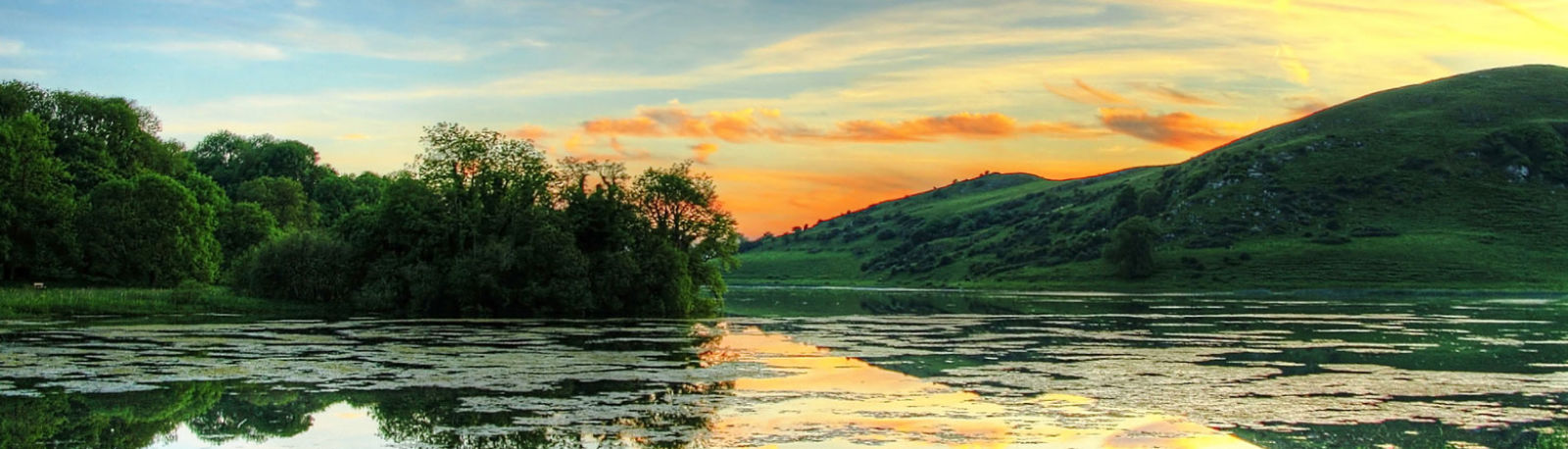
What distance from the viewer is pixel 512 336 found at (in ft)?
176

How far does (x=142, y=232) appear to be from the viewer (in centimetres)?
8744

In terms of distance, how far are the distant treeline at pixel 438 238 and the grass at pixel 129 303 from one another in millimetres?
4134

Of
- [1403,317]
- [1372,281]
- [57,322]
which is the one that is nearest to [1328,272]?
[1372,281]

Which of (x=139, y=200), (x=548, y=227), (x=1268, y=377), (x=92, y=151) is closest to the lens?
(x=1268, y=377)

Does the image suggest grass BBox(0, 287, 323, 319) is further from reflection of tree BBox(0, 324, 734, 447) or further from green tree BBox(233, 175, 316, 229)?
green tree BBox(233, 175, 316, 229)

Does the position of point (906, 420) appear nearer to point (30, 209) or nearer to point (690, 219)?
point (690, 219)

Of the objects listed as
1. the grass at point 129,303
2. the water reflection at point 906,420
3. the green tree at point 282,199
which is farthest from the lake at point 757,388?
the green tree at point 282,199

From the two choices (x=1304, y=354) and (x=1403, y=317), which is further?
→ (x=1403, y=317)

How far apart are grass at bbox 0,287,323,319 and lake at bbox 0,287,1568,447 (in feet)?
29.2

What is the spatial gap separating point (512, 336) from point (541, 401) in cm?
2686

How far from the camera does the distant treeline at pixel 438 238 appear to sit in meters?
80.8

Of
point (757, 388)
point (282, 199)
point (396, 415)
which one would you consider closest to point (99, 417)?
point (396, 415)

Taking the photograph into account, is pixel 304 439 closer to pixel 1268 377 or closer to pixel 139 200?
pixel 1268 377

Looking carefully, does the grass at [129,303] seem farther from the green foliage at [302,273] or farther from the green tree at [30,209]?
the green tree at [30,209]
